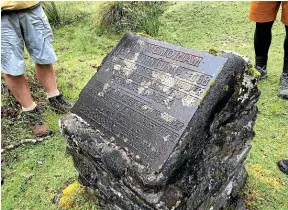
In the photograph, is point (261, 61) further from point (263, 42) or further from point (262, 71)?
Result: point (263, 42)

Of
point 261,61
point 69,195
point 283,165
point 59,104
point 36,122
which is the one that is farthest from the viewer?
point 261,61

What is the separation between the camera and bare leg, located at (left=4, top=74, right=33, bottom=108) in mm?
3475

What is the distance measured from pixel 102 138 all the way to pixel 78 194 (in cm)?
77

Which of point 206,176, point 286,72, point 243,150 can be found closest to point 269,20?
point 286,72

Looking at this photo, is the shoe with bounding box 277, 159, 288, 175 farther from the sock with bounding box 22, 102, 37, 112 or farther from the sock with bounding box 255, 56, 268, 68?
the sock with bounding box 22, 102, 37, 112

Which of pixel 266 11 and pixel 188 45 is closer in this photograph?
pixel 266 11

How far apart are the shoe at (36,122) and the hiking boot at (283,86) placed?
2.61m

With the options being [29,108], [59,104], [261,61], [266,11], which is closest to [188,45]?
[261,61]

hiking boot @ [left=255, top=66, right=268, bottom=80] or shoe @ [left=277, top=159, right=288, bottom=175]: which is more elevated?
Answer: shoe @ [left=277, top=159, right=288, bottom=175]

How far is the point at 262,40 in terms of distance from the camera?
13.2ft

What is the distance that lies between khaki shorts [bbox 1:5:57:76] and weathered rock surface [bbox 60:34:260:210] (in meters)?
1.16

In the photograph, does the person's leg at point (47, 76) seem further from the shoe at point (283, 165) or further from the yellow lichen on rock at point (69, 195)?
the shoe at point (283, 165)

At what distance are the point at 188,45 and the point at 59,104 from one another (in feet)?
7.50

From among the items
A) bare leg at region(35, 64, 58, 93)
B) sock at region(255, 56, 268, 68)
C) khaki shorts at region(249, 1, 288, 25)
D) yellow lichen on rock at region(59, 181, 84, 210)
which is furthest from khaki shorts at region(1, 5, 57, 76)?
sock at region(255, 56, 268, 68)
